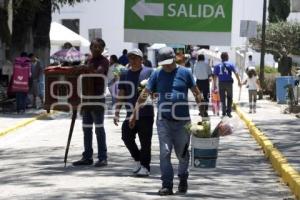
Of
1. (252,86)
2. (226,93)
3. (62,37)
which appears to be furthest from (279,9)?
(226,93)

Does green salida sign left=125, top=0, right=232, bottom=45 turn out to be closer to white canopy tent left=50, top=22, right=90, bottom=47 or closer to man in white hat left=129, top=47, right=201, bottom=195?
man in white hat left=129, top=47, right=201, bottom=195

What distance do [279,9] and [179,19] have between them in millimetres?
37056

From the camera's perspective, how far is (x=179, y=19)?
76.0ft

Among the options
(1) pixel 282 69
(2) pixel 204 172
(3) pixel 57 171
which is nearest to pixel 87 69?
(3) pixel 57 171

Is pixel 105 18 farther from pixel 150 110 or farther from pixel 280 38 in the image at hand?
pixel 150 110

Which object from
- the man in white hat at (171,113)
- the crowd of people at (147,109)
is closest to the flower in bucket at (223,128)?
the crowd of people at (147,109)

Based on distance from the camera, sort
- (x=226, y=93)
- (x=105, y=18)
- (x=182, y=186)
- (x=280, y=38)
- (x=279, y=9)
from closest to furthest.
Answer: (x=182, y=186) → (x=226, y=93) → (x=280, y=38) → (x=279, y=9) → (x=105, y=18)

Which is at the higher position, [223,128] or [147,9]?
[147,9]

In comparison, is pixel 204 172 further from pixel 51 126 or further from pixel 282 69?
pixel 282 69

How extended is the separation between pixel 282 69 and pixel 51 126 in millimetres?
12409

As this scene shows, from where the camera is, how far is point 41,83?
24969mm

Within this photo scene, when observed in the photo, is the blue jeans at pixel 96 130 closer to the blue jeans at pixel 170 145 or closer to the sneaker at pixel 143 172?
the sneaker at pixel 143 172

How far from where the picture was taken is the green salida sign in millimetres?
22906

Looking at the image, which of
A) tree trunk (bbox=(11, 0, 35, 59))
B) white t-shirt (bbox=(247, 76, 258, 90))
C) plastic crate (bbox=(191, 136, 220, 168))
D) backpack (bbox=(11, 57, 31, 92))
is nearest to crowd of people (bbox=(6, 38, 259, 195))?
plastic crate (bbox=(191, 136, 220, 168))
